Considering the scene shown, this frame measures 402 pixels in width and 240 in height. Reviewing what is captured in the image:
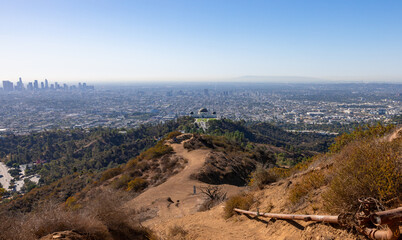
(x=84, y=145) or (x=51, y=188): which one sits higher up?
(x=51, y=188)

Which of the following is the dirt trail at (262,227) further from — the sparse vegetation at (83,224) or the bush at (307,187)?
the sparse vegetation at (83,224)

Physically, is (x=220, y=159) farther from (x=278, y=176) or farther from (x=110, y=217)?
(x=110, y=217)

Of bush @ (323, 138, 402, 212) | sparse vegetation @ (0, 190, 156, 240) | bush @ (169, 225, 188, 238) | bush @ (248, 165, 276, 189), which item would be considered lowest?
bush @ (169, 225, 188, 238)

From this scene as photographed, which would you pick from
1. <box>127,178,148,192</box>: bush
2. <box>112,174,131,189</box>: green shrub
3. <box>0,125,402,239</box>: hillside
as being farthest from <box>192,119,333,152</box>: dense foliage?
<box>0,125,402,239</box>: hillside

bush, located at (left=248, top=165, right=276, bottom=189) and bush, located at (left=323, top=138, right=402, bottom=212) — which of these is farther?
bush, located at (left=248, top=165, right=276, bottom=189)

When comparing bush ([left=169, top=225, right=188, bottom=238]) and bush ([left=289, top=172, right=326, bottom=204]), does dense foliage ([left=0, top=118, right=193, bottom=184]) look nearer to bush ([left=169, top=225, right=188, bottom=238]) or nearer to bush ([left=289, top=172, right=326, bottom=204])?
bush ([left=169, top=225, right=188, bottom=238])

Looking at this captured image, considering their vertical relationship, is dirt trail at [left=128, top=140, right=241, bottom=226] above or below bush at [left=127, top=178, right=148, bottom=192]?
above

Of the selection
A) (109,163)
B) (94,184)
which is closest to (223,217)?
(94,184)

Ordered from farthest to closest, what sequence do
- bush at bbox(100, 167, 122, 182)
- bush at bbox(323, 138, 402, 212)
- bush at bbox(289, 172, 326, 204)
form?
bush at bbox(100, 167, 122, 182)
bush at bbox(289, 172, 326, 204)
bush at bbox(323, 138, 402, 212)
